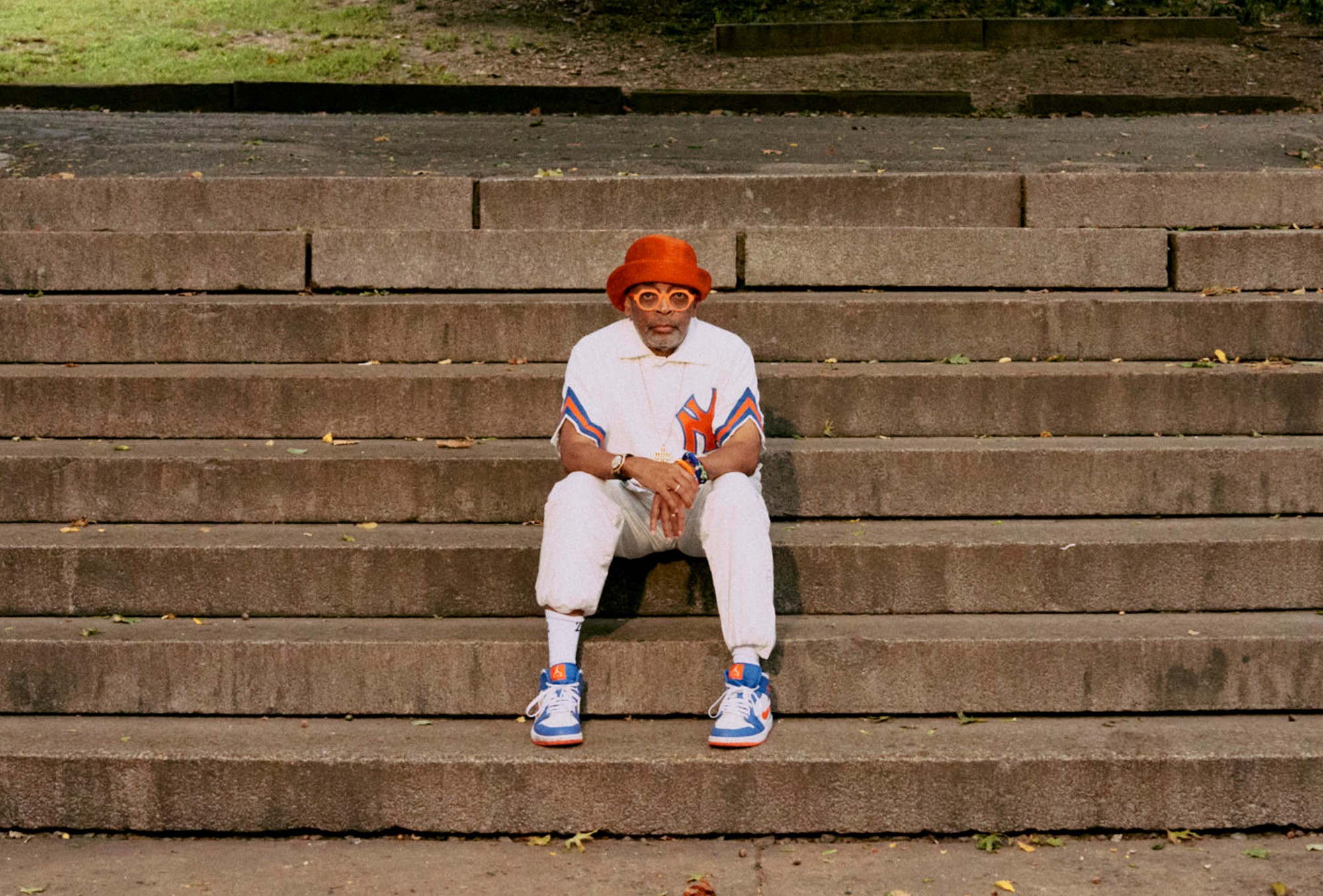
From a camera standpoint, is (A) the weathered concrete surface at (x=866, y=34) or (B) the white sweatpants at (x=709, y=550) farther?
(A) the weathered concrete surface at (x=866, y=34)

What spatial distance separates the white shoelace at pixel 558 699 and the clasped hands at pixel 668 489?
1.75ft

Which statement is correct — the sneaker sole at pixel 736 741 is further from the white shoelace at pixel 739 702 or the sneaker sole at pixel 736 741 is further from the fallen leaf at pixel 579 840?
the fallen leaf at pixel 579 840

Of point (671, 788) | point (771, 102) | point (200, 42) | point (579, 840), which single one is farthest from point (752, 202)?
point (200, 42)

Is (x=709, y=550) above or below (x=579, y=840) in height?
above

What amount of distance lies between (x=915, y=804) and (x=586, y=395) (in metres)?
1.52

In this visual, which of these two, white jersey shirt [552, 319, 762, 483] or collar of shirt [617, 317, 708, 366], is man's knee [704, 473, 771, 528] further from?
collar of shirt [617, 317, 708, 366]

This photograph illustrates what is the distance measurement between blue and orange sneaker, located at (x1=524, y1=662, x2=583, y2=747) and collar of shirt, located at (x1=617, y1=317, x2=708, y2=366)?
979mm

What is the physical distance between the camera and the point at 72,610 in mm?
4543

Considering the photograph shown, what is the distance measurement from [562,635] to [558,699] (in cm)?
18

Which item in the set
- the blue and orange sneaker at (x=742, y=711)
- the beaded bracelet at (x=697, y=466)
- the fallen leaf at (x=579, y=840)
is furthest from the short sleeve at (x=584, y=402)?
the fallen leaf at (x=579, y=840)

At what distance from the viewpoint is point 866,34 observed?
13188 mm

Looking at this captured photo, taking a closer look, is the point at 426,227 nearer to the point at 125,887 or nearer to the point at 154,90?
the point at 125,887

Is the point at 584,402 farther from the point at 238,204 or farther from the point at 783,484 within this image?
the point at 238,204

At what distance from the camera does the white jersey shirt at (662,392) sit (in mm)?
4281
